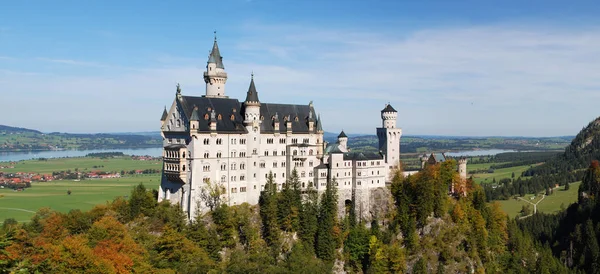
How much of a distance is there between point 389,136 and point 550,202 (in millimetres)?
98687

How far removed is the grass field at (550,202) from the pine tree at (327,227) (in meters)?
89.4

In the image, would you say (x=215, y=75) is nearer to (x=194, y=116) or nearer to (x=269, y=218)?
(x=194, y=116)

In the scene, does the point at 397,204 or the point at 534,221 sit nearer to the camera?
the point at 397,204

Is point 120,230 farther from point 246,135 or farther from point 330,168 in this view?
point 330,168

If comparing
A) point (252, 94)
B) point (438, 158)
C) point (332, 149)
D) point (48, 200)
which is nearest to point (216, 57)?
point (252, 94)

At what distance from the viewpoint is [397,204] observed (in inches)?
3620

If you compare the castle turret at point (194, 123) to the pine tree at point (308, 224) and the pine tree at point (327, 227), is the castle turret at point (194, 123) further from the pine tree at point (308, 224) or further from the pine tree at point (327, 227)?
the pine tree at point (327, 227)

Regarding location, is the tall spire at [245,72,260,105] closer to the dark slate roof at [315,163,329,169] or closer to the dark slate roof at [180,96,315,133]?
the dark slate roof at [180,96,315,133]

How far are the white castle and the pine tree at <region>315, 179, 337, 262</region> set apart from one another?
3414 mm

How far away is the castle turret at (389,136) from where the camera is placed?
3826 inches

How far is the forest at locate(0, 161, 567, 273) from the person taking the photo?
232 feet

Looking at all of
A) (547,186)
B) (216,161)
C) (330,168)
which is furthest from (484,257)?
(547,186)

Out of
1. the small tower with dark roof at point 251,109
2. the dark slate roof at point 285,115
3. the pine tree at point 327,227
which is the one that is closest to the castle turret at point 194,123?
the small tower with dark roof at point 251,109

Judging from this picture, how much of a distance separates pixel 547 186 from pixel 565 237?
229 feet
